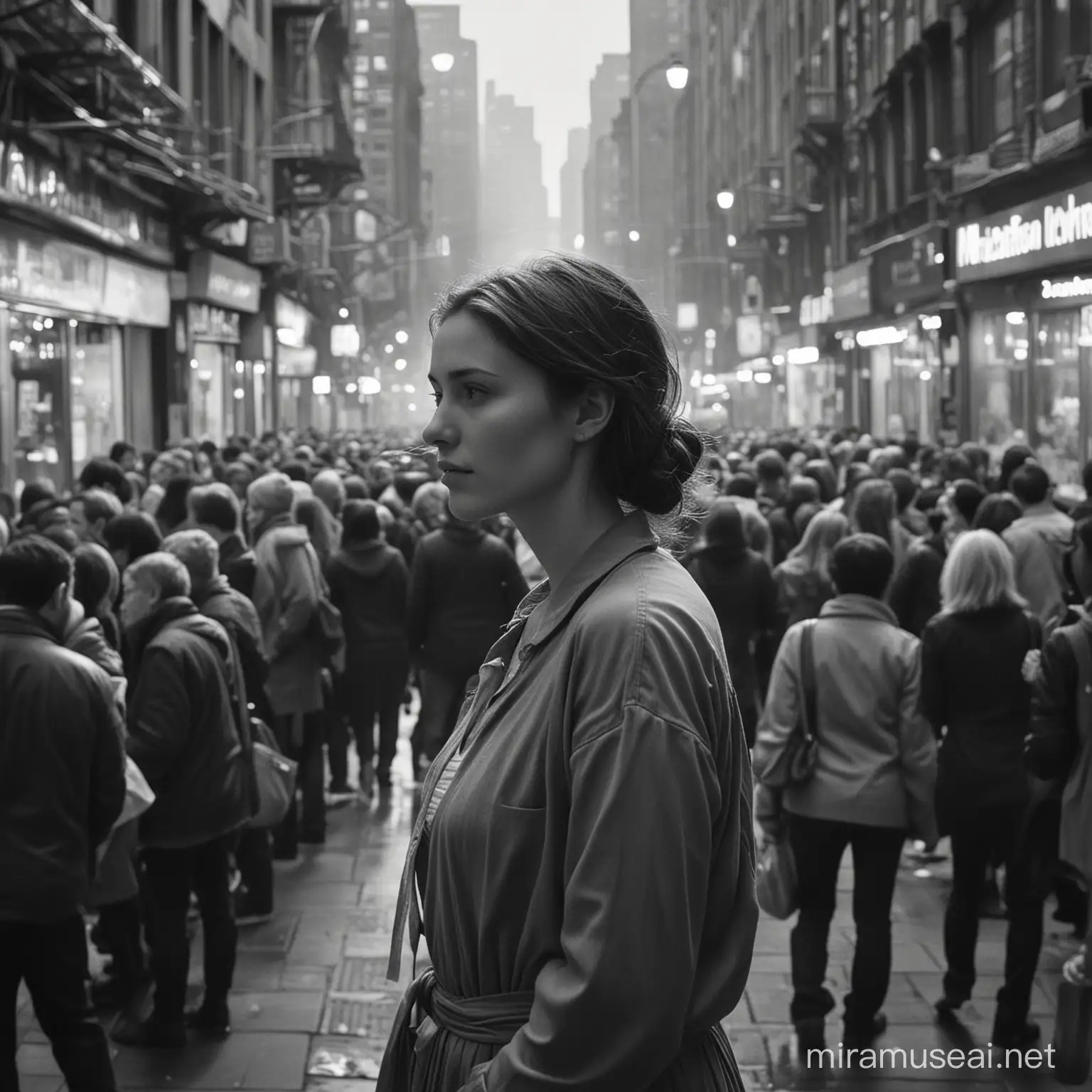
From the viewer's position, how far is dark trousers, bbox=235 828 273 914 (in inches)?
333

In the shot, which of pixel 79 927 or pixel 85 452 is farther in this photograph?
pixel 85 452

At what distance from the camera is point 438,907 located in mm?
2377

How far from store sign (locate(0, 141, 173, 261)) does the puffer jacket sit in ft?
42.5

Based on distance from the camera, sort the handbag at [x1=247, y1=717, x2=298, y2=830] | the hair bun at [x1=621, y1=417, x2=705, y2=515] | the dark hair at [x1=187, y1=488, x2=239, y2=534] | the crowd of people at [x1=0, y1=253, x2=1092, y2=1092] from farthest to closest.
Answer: the dark hair at [x1=187, y1=488, x2=239, y2=534]
the handbag at [x1=247, y1=717, x2=298, y2=830]
the hair bun at [x1=621, y1=417, x2=705, y2=515]
the crowd of people at [x1=0, y1=253, x2=1092, y2=1092]

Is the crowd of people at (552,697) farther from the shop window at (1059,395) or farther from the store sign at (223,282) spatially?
the store sign at (223,282)

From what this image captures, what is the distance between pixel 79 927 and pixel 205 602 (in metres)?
2.28

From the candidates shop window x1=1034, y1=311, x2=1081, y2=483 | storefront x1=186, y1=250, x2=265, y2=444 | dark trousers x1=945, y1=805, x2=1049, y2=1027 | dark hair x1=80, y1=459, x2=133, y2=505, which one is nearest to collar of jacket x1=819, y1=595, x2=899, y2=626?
dark trousers x1=945, y1=805, x2=1049, y2=1027

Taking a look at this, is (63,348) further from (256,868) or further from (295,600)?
(256,868)

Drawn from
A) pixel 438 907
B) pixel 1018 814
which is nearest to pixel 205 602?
pixel 1018 814

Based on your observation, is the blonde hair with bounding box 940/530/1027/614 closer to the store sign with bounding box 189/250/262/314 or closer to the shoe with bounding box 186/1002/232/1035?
the shoe with bounding box 186/1002/232/1035

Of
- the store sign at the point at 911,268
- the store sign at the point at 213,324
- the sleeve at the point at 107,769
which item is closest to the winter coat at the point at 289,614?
the sleeve at the point at 107,769

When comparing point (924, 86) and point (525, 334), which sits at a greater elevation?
point (924, 86)

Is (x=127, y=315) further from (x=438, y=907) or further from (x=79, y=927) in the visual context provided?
(x=438, y=907)

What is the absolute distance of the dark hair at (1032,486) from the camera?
32.9 feet
